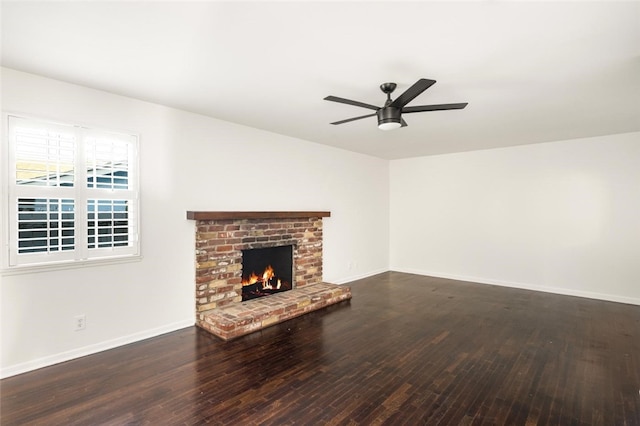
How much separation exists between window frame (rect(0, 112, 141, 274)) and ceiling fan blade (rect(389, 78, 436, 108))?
2731 mm

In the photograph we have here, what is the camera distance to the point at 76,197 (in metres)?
2.96

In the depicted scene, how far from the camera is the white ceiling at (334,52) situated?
183cm

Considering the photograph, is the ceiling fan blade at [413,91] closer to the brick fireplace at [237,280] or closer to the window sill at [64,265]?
the brick fireplace at [237,280]

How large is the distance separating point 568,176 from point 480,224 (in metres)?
1.56

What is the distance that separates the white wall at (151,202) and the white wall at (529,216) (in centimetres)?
256

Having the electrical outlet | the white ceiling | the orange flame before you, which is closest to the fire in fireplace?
the orange flame

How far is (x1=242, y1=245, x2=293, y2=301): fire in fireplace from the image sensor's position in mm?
4414

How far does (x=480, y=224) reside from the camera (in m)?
6.02

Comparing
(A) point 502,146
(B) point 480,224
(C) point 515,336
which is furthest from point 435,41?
(B) point 480,224

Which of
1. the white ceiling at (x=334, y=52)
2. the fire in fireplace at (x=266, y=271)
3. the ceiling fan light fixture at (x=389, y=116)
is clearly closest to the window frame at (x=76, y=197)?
the white ceiling at (x=334, y=52)

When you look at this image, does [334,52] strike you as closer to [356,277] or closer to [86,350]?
[86,350]

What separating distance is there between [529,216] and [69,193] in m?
6.58

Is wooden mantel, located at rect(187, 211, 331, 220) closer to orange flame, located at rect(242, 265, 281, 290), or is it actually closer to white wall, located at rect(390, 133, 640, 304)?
orange flame, located at rect(242, 265, 281, 290)

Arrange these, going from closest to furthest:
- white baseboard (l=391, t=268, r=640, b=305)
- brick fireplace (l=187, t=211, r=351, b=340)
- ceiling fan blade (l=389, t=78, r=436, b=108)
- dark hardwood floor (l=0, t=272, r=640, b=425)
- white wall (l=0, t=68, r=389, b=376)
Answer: dark hardwood floor (l=0, t=272, r=640, b=425) < ceiling fan blade (l=389, t=78, r=436, b=108) < white wall (l=0, t=68, r=389, b=376) < brick fireplace (l=187, t=211, r=351, b=340) < white baseboard (l=391, t=268, r=640, b=305)
